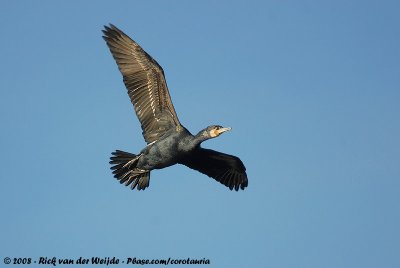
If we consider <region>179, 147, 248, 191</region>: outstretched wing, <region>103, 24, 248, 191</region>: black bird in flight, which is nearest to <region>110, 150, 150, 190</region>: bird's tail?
<region>103, 24, 248, 191</region>: black bird in flight

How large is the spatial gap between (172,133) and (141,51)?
81.5 inches

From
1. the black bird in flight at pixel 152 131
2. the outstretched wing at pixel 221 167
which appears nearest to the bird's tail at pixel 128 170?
the black bird in flight at pixel 152 131

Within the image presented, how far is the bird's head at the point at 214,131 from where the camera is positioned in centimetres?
1415

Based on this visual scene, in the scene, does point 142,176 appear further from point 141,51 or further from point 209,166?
point 141,51

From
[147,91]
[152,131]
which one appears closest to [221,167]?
[152,131]

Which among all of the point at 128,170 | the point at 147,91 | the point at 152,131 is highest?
the point at 147,91

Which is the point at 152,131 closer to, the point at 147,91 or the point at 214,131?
the point at 147,91

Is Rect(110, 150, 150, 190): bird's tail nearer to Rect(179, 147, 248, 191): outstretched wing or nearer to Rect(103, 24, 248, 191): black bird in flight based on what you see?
Rect(103, 24, 248, 191): black bird in flight

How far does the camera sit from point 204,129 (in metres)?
14.3

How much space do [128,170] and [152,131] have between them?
956 mm

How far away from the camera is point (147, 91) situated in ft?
50.4

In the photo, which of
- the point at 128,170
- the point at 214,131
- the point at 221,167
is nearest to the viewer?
the point at 214,131

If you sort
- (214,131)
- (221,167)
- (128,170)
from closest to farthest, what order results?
(214,131)
(128,170)
(221,167)

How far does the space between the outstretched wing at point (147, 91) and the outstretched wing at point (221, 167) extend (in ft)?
3.14
